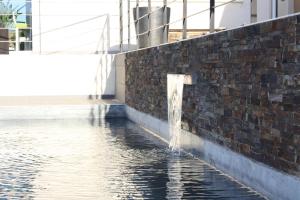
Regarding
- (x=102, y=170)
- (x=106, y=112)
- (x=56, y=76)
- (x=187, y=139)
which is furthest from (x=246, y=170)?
(x=56, y=76)

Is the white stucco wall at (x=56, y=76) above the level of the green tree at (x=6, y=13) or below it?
below

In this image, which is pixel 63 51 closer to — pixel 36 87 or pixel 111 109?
pixel 36 87

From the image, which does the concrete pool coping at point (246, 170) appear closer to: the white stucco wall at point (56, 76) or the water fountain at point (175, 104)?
the water fountain at point (175, 104)

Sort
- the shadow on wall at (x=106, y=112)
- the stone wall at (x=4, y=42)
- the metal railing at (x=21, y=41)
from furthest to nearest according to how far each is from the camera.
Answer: the metal railing at (x=21, y=41), the stone wall at (x=4, y=42), the shadow on wall at (x=106, y=112)

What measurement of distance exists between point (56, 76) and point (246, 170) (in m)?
13.1

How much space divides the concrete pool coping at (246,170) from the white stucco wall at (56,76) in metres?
9.87

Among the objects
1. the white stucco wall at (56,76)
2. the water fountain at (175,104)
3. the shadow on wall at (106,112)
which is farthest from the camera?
the white stucco wall at (56,76)

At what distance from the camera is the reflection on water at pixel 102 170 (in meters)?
5.90

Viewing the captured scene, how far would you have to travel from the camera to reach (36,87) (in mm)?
18500

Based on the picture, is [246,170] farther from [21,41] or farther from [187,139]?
[21,41]

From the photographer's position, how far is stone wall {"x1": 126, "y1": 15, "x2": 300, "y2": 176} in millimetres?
5070

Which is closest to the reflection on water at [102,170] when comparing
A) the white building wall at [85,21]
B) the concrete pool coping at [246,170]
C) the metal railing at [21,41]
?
the concrete pool coping at [246,170]

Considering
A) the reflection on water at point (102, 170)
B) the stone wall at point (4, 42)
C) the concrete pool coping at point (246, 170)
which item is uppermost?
the stone wall at point (4, 42)

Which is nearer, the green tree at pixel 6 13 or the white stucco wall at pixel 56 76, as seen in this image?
the white stucco wall at pixel 56 76
